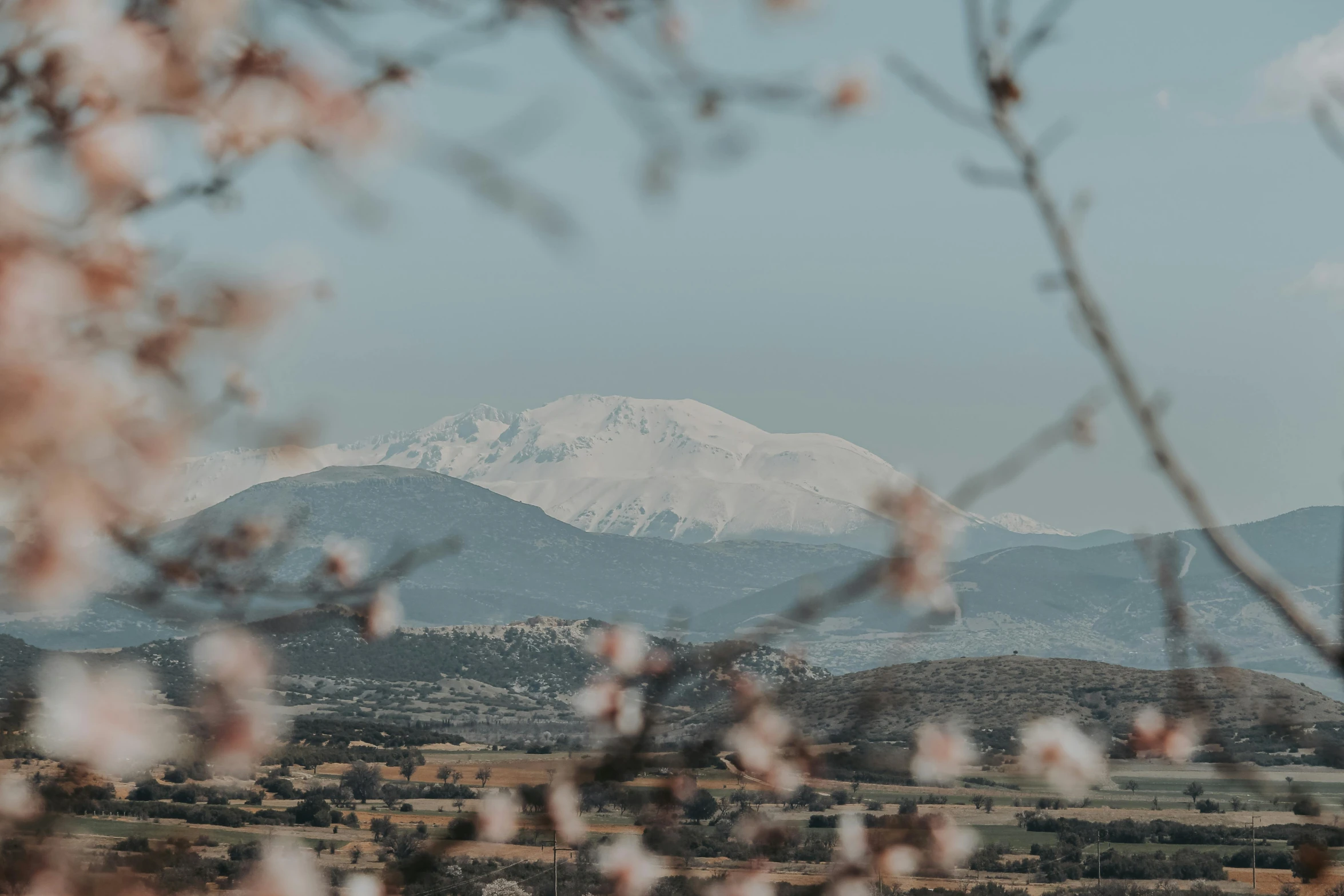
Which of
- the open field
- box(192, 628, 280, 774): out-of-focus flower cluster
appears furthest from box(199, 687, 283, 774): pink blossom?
the open field

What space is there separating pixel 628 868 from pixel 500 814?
0.49m

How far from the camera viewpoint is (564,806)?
3.88 metres

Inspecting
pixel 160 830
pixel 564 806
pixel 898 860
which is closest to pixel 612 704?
pixel 564 806

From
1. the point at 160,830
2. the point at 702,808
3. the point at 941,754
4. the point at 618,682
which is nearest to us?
the point at 618,682

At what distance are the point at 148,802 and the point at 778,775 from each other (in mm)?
35275

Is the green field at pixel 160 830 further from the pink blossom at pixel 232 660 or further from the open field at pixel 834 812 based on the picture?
the pink blossom at pixel 232 660

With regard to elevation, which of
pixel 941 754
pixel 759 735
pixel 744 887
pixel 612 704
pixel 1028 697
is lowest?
pixel 1028 697

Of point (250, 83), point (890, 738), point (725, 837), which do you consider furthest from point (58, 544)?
point (890, 738)

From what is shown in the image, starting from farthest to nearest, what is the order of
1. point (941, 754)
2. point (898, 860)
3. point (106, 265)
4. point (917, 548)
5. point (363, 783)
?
1. point (363, 783)
2. point (941, 754)
3. point (898, 860)
4. point (917, 548)
5. point (106, 265)

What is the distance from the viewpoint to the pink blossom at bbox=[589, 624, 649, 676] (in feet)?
12.6

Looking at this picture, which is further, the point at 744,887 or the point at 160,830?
the point at 160,830

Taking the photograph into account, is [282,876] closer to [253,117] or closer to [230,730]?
[230,730]

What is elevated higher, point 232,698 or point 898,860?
point 232,698

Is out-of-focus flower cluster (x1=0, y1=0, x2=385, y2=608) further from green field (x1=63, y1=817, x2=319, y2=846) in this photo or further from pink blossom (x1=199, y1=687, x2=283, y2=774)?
green field (x1=63, y1=817, x2=319, y2=846)
